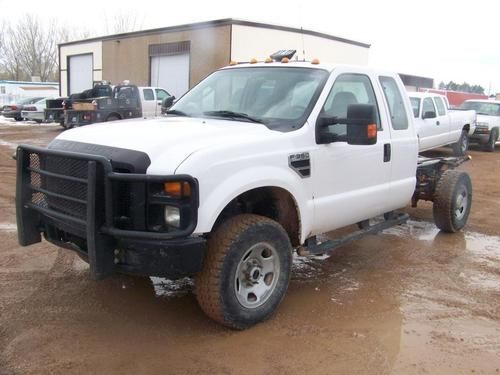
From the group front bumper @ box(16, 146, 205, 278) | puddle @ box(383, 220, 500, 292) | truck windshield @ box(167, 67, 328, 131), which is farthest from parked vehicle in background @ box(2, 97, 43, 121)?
front bumper @ box(16, 146, 205, 278)

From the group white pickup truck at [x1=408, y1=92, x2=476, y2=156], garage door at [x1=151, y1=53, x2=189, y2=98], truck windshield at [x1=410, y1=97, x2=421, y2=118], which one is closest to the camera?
white pickup truck at [x1=408, y1=92, x2=476, y2=156]

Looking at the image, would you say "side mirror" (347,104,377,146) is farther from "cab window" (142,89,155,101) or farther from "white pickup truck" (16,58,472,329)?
"cab window" (142,89,155,101)

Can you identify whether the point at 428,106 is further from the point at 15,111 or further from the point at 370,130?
the point at 15,111

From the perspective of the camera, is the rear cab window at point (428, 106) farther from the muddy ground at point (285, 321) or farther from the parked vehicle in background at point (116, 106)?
the parked vehicle in background at point (116, 106)

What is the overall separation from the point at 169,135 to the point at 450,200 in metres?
4.21

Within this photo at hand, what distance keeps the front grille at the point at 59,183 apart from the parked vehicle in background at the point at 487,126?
16.2 meters

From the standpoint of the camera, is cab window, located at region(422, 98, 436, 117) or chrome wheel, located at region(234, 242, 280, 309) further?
cab window, located at region(422, 98, 436, 117)

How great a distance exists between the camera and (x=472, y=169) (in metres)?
13.5

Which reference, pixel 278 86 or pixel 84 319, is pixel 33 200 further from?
pixel 278 86

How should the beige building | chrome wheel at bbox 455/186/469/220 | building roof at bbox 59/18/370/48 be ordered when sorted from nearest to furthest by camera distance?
chrome wheel at bbox 455/186/469/220
building roof at bbox 59/18/370/48
the beige building

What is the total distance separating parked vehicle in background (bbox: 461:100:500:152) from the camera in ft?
57.7

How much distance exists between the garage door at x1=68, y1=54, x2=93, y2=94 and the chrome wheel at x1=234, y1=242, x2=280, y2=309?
3166 cm

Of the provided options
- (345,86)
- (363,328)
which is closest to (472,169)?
(345,86)

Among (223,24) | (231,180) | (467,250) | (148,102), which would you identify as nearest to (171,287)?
(231,180)
